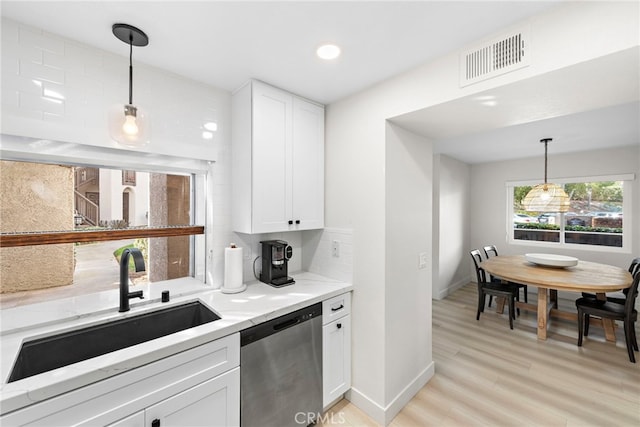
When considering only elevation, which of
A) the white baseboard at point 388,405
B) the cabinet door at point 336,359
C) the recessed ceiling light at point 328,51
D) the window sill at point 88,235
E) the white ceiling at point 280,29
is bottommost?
the white baseboard at point 388,405

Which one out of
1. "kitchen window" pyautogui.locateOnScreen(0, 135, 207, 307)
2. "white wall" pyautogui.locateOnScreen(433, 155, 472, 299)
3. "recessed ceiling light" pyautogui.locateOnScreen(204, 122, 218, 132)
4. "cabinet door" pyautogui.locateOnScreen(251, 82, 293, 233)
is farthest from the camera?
"white wall" pyautogui.locateOnScreen(433, 155, 472, 299)

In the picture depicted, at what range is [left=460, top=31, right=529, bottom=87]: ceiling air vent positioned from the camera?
1.33 meters

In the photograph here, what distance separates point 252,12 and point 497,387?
3.32m

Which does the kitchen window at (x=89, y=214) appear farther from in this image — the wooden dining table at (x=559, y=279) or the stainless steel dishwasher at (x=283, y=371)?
the wooden dining table at (x=559, y=279)

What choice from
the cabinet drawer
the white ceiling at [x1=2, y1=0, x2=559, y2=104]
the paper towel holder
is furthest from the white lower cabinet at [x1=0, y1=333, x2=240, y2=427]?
the white ceiling at [x1=2, y1=0, x2=559, y2=104]

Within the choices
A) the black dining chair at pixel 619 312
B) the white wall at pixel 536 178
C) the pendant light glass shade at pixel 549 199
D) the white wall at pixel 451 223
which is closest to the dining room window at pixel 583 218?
the white wall at pixel 536 178

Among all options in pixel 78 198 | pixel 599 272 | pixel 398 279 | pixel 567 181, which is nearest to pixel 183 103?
pixel 78 198

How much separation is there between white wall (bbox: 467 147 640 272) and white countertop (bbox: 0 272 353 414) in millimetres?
4643

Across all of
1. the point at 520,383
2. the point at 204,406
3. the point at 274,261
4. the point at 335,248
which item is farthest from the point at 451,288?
the point at 204,406

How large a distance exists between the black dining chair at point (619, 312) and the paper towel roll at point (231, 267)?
380 cm

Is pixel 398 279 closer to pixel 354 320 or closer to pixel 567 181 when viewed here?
pixel 354 320

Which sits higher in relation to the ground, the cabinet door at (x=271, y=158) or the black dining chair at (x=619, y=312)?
the cabinet door at (x=271, y=158)

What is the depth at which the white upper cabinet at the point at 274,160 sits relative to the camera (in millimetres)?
1908

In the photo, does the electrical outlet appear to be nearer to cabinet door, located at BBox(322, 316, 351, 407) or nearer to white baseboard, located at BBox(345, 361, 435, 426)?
cabinet door, located at BBox(322, 316, 351, 407)
